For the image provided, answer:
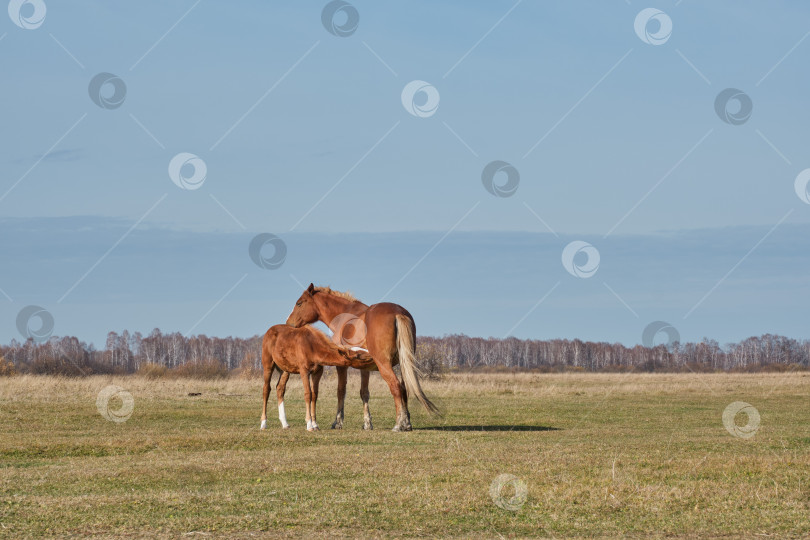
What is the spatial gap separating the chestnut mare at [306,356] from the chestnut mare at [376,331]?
28 cm

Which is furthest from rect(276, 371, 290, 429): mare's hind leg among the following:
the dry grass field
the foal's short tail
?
the foal's short tail

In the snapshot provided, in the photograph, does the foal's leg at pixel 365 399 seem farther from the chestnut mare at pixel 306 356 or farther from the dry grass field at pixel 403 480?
the dry grass field at pixel 403 480

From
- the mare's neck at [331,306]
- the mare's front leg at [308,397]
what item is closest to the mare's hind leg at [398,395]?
the mare's neck at [331,306]

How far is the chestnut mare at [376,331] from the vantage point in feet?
70.0

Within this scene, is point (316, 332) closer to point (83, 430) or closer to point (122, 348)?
point (83, 430)

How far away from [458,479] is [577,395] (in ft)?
101

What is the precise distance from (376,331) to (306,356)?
89.8 inches

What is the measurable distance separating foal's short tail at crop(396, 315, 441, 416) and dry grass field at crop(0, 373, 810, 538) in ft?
3.66

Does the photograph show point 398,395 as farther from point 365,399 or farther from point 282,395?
point 282,395

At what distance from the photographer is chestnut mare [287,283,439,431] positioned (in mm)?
21344

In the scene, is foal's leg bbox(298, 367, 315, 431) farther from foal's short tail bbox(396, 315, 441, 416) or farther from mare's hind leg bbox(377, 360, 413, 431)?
foal's short tail bbox(396, 315, 441, 416)

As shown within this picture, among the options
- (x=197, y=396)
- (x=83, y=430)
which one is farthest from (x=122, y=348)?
(x=83, y=430)

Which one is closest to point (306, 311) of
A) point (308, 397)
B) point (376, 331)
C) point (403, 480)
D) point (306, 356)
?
point (306, 356)

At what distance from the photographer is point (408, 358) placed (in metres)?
21.3
